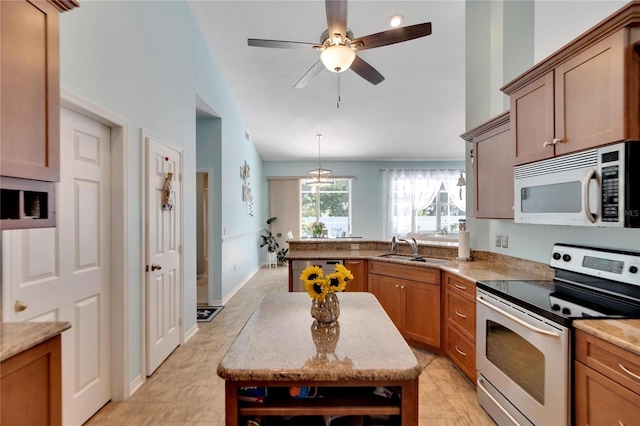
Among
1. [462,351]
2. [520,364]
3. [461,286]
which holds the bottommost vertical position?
[462,351]

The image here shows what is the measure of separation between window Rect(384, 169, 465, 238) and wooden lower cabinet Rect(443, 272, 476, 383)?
532cm

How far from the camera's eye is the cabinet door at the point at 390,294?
3.09m

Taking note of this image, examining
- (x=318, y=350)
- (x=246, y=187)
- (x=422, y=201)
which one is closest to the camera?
(x=318, y=350)

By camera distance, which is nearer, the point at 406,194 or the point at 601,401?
the point at 601,401

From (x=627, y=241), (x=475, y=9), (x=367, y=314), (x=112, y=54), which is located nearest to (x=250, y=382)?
(x=367, y=314)

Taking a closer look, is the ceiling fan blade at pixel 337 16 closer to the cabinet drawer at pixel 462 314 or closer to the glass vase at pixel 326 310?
the glass vase at pixel 326 310

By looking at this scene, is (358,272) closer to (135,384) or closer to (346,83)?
(135,384)

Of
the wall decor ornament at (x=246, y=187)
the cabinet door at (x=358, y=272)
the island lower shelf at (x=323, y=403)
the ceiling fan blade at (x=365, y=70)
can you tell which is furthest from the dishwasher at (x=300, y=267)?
the wall decor ornament at (x=246, y=187)

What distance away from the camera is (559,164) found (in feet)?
5.55

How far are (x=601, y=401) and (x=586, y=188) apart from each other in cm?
94

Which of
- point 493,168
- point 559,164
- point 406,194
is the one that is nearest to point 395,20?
point 493,168

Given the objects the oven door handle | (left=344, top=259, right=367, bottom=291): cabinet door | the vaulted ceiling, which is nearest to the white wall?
the vaulted ceiling

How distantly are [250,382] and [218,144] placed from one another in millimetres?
4061

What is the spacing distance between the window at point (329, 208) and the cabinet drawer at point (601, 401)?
269 inches
